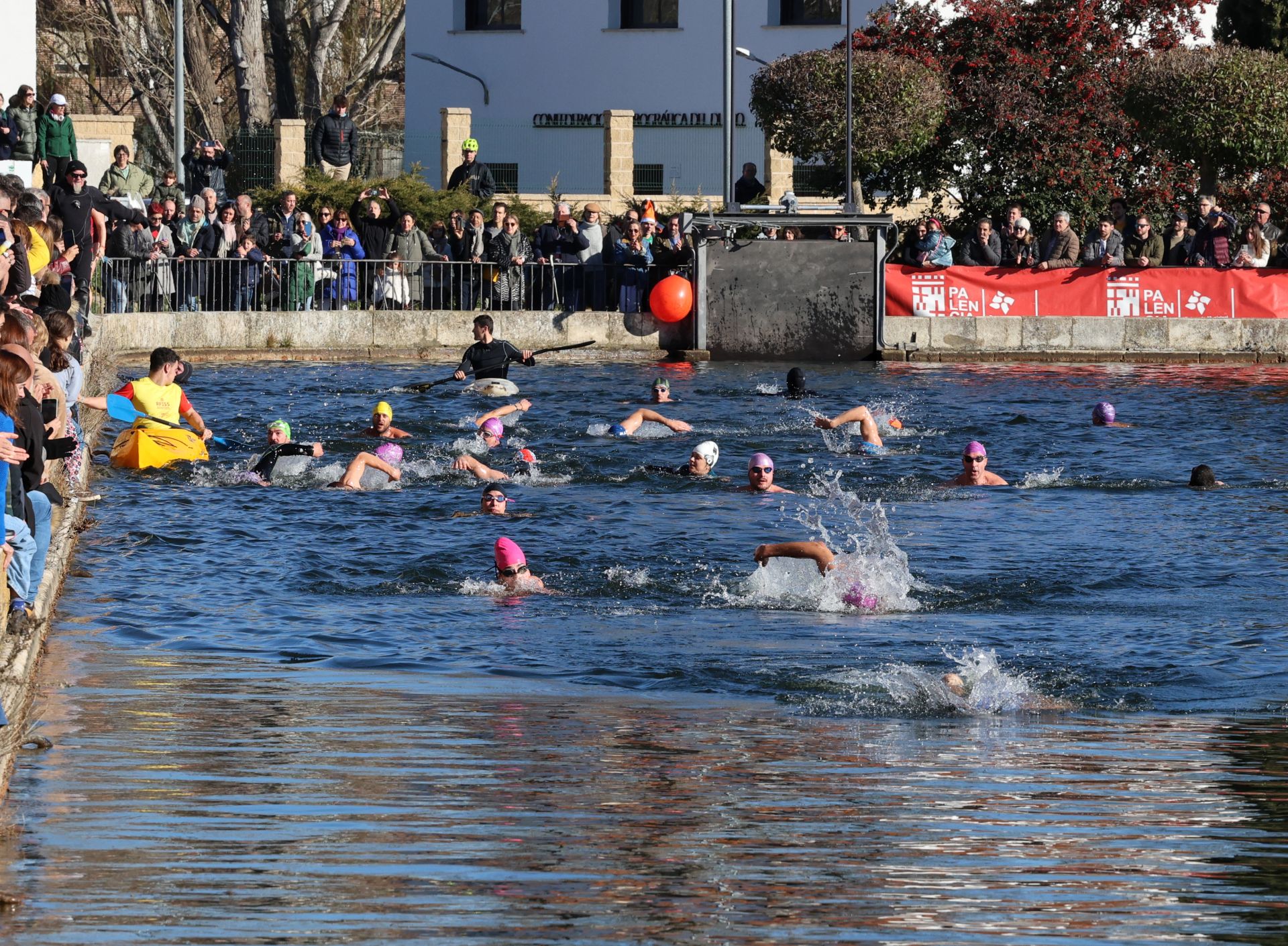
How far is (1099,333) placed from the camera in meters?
31.2

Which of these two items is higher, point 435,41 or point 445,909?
point 435,41

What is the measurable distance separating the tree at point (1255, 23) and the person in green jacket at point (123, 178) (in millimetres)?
21605

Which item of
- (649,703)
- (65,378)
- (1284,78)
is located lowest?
(649,703)

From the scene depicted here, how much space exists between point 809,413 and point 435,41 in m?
26.2

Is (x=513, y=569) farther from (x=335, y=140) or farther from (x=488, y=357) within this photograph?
(x=335, y=140)

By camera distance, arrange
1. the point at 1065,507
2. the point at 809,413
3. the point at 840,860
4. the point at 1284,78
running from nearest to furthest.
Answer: the point at 840,860, the point at 1065,507, the point at 809,413, the point at 1284,78

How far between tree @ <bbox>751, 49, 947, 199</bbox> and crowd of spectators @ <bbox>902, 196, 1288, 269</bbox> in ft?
→ 9.24

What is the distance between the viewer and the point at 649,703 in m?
10.3

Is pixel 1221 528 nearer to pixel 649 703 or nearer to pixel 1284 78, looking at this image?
pixel 649 703

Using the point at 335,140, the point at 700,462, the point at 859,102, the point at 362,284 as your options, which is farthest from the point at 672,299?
the point at 700,462

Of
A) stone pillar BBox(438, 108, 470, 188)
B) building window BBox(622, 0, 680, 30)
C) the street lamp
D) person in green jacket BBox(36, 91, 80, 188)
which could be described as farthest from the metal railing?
the street lamp

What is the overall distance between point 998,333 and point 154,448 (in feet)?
51.8

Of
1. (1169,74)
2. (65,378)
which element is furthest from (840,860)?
(1169,74)

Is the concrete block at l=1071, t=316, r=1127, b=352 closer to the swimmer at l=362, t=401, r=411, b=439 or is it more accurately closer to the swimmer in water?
the swimmer at l=362, t=401, r=411, b=439
